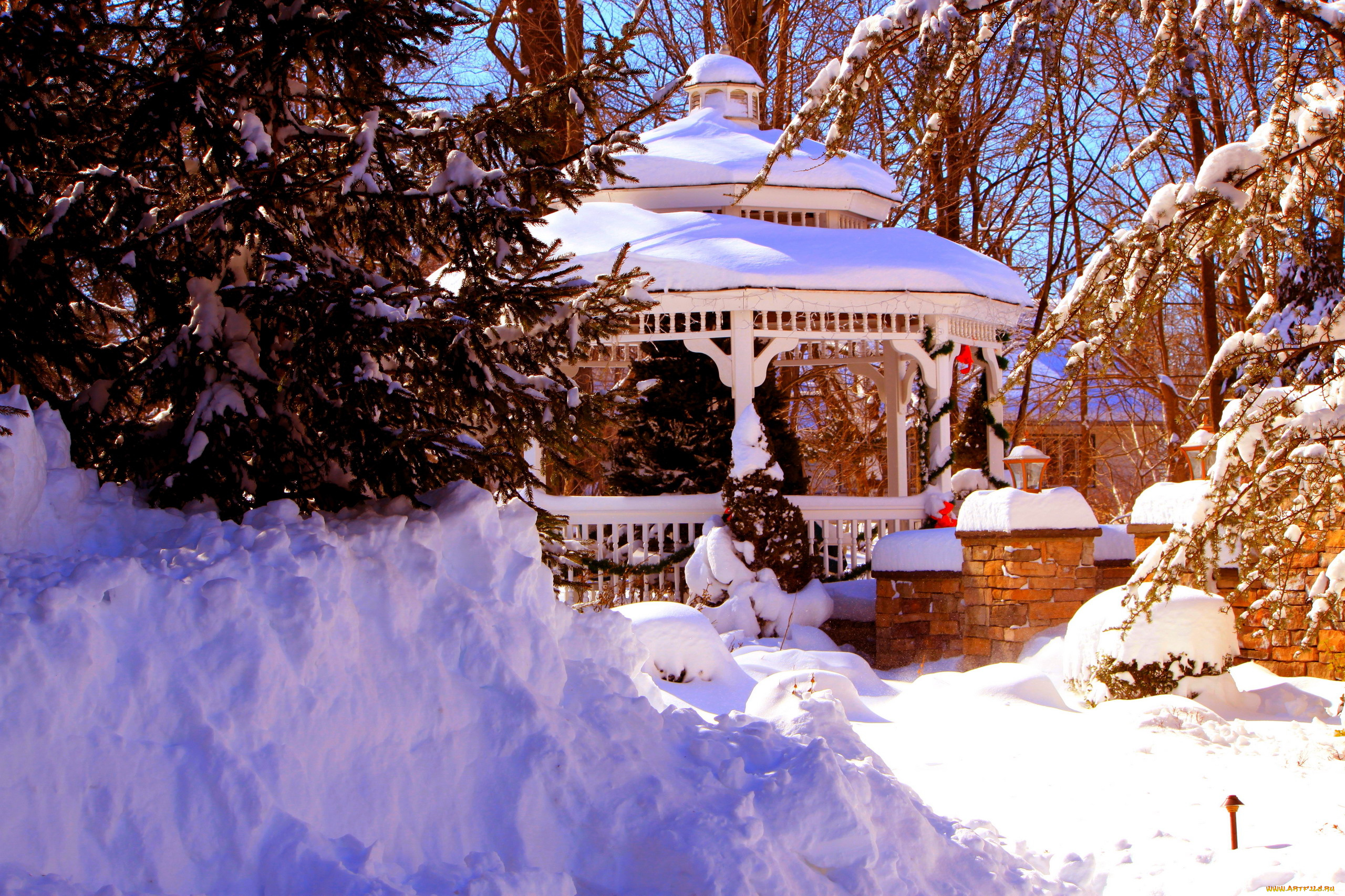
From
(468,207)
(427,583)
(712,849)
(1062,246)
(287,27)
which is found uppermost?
(1062,246)

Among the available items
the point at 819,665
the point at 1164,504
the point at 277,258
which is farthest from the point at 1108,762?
the point at 277,258

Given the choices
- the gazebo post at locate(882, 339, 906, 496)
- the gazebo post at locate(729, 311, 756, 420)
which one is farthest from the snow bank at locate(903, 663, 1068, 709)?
the gazebo post at locate(882, 339, 906, 496)

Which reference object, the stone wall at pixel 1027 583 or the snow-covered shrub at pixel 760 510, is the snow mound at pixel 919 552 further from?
the snow-covered shrub at pixel 760 510

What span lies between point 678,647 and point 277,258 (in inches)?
185

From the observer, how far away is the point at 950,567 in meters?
9.73

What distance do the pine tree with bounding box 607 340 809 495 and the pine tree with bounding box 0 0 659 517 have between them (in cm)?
800

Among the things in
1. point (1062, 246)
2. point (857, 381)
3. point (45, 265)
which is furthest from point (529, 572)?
point (857, 381)

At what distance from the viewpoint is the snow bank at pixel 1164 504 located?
8602mm

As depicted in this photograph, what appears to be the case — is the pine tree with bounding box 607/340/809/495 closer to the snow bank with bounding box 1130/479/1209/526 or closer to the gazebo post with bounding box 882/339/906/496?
the gazebo post with bounding box 882/339/906/496

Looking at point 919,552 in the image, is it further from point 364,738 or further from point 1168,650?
point 364,738

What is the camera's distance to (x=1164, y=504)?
885 cm

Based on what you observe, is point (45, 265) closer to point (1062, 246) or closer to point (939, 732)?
point (939, 732)

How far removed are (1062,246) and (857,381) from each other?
451 centimetres

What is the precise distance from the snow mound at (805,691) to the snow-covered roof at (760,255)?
14.5 ft
